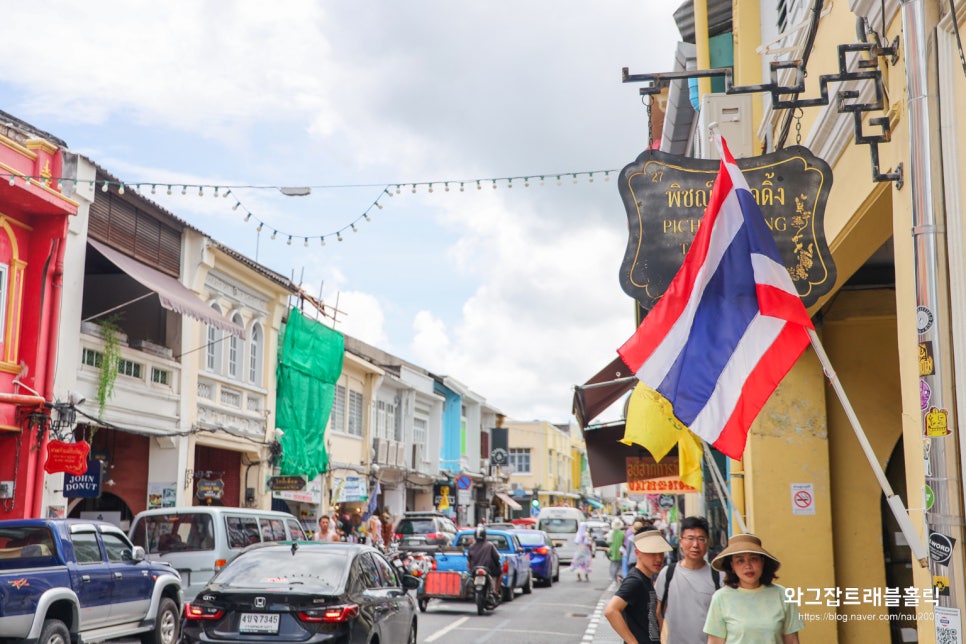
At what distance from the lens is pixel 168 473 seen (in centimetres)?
2122

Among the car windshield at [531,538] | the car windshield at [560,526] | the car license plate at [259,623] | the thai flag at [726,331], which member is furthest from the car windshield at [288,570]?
the car windshield at [560,526]

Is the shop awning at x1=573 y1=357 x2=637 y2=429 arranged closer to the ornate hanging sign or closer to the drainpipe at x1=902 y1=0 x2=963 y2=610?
the ornate hanging sign

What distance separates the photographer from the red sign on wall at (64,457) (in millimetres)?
16766

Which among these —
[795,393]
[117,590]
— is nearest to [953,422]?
[795,393]

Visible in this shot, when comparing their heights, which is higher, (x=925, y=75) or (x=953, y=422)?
(x=925, y=75)

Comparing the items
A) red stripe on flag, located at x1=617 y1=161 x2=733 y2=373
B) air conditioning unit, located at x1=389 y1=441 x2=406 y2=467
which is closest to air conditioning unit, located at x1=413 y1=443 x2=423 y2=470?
air conditioning unit, located at x1=389 y1=441 x2=406 y2=467

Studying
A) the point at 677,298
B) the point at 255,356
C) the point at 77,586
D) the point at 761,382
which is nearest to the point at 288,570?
the point at 77,586

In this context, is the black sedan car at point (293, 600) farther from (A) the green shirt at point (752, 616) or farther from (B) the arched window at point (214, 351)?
(B) the arched window at point (214, 351)

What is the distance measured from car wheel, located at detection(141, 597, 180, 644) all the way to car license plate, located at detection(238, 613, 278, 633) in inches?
172

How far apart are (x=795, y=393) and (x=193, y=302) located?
44.2 ft

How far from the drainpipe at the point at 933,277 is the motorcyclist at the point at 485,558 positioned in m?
15.1

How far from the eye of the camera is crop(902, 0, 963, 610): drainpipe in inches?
175

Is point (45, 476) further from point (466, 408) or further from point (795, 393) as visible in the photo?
point (466, 408)

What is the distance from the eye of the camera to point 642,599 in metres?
6.42
